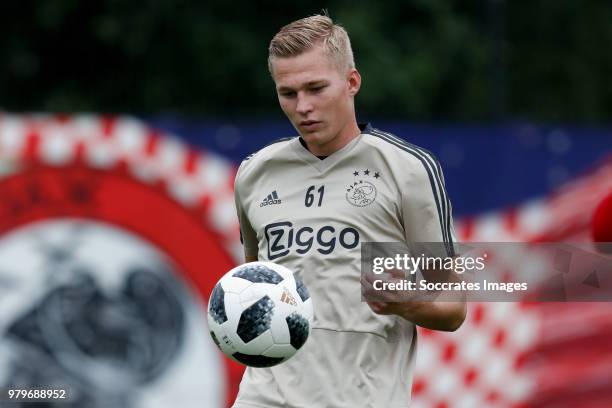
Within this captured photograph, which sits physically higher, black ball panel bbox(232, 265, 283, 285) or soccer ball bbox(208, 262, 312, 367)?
black ball panel bbox(232, 265, 283, 285)

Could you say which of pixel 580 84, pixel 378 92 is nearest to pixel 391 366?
pixel 378 92

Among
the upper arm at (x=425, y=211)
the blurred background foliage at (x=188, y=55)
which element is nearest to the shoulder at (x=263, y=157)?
the upper arm at (x=425, y=211)

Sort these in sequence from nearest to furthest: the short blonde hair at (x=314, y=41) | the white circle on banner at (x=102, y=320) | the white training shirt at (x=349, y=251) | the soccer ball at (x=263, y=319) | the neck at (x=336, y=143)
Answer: the soccer ball at (x=263, y=319) < the white training shirt at (x=349, y=251) < the short blonde hair at (x=314, y=41) < the neck at (x=336, y=143) < the white circle on banner at (x=102, y=320)

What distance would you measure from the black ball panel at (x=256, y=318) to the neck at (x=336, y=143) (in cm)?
78

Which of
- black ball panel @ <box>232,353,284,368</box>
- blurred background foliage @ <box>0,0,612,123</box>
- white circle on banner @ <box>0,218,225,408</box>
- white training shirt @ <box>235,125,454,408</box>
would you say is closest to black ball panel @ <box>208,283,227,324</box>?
black ball panel @ <box>232,353,284,368</box>

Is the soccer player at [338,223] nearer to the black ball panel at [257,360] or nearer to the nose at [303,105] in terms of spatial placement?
the nose at [303,105]

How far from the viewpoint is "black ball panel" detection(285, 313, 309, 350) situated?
5.11 meters

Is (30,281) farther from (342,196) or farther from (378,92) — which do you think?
(378,92)

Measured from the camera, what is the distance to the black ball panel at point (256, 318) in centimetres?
513

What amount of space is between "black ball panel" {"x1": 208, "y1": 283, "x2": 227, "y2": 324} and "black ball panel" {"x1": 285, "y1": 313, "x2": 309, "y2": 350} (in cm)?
26

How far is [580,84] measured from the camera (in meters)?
20.1

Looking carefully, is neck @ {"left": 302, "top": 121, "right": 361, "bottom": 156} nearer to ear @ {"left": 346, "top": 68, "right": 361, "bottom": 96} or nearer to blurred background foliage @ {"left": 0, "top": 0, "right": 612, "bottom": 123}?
ear @ {"left": 346, "top": 68, "right": 361, "bottom": 96}

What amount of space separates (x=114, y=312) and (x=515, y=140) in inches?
132

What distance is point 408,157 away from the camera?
5441 millimetres
